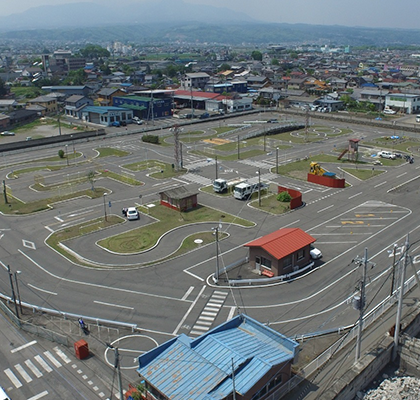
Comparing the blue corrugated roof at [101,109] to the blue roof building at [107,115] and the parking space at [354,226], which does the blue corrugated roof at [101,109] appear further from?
the parking space at [354,226]

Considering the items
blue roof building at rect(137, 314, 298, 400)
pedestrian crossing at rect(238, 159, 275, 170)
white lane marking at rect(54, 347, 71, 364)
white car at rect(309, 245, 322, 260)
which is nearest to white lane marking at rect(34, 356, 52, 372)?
white lane marking at rect(54, 347, 71, 364)

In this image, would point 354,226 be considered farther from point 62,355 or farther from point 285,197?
point 62,355

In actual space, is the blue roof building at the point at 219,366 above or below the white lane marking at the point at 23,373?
above

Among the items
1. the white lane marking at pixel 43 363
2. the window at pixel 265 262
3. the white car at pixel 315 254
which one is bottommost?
the white lane marking at pixel 43 363

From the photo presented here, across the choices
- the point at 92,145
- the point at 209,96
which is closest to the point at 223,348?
the point at 92,145

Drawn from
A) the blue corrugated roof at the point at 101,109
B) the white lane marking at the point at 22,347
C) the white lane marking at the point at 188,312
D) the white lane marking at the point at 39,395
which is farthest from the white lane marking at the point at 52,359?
the blue corrugated roof at the point at 101,109
